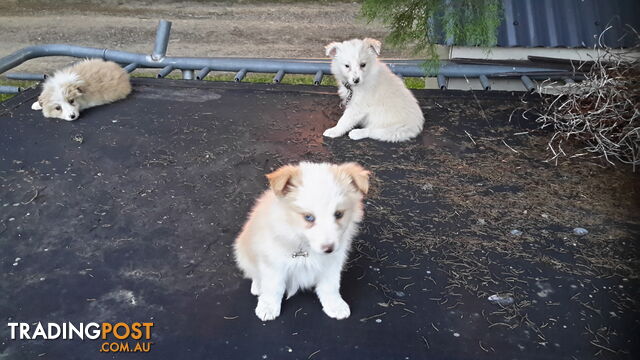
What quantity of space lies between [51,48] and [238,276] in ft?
15.2

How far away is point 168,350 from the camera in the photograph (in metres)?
2.55

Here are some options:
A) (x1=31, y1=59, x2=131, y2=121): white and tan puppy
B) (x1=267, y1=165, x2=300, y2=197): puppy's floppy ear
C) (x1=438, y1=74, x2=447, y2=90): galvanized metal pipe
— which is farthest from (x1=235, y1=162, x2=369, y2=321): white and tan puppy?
(x1=438, y1=74, x2=447, y2=90): galvanized metal pipe

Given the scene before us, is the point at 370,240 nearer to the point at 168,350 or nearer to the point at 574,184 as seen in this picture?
the point at 168,350

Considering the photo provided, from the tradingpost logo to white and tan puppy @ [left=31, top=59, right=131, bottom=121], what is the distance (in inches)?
108

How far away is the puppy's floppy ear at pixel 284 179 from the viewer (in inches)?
93.0

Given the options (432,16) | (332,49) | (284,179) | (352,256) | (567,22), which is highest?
(432,16)

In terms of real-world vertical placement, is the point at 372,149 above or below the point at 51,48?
below

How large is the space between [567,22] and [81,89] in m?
5.15

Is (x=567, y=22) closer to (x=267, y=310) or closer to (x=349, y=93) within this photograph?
(x=349, y=93)

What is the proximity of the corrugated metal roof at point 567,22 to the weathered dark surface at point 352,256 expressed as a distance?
1.37m

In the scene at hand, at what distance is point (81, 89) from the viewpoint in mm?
5047

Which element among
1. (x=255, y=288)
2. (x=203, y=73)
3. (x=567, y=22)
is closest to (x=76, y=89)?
(x=203, y=73)

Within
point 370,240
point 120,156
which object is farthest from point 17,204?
point 370,240

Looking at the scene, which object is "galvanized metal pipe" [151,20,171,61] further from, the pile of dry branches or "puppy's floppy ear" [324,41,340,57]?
the pile of dry branches
